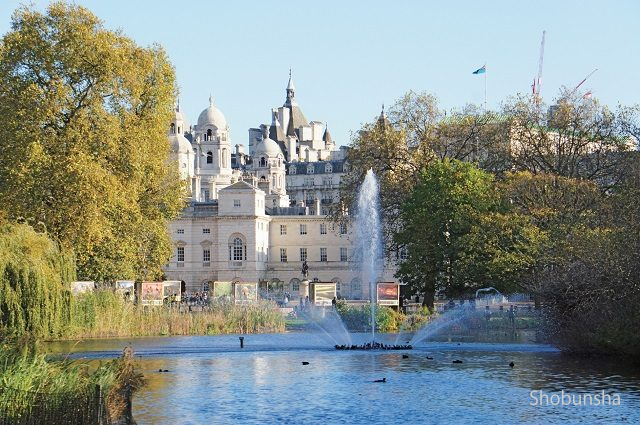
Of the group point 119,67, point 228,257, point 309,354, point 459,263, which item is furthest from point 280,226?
point 309,354

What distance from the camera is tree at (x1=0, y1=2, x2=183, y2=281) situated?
4778cm

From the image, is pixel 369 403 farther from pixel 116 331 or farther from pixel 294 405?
pixel 116 331

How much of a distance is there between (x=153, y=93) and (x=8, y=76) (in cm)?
669

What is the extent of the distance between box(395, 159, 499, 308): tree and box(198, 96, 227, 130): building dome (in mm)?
118075

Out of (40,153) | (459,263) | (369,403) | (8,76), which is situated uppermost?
(8,76)

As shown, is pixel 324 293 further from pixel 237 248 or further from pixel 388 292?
pixel 237 248

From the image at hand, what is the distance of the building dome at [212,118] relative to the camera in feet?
586

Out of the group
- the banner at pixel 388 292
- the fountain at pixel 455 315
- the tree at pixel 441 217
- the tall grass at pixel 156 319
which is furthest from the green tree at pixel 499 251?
the tall grass at pixel 156 319

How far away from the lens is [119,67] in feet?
165

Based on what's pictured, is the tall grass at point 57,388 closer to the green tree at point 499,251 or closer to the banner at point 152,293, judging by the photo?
the banner at point 152,293

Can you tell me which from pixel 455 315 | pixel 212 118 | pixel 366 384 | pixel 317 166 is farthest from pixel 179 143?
pixel 366 384

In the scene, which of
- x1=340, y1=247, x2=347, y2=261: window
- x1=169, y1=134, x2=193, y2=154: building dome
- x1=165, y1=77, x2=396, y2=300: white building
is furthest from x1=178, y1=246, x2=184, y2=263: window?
x1=169, y1=134, x2=193, y2=154: building dome

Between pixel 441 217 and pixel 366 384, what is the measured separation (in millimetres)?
31947

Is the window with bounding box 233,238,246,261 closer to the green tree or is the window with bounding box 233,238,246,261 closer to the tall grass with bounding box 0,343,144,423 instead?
the green tree
